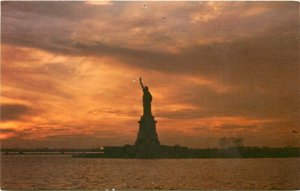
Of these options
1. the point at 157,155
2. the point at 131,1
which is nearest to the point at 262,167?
the point at 157,155

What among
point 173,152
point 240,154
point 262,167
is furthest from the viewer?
point 262,167

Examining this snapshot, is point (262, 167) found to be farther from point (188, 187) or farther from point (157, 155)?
point (157, 155)

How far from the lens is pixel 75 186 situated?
595cm

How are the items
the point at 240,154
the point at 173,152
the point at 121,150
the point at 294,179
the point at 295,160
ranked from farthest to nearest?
the point at 121,150
the point at 173,152
the point at 240,154
the point at 295,160
the point at 294,179

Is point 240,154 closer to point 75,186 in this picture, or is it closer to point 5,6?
point 75,186

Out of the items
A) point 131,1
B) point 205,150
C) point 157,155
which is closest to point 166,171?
point 157,155

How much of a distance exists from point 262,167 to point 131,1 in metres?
8.80

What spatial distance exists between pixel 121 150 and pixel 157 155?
0.65 metres

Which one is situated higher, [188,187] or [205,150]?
[205,150]

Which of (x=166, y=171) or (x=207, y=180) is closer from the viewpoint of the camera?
(x=207, y=180)

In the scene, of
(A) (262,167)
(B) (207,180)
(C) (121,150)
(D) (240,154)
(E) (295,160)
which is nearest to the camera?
(E) (295,160)

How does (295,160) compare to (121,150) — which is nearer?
(295,160)

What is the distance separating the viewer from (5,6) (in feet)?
12.7

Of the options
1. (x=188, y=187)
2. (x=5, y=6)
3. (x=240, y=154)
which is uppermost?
(x=5, y=6)
